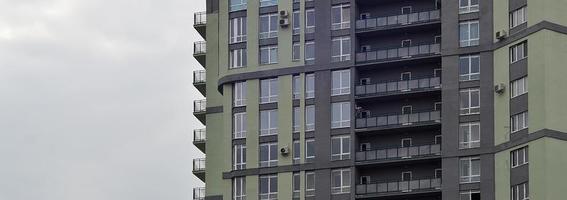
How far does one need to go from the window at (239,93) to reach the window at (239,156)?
327 centimetres

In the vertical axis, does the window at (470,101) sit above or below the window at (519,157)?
above

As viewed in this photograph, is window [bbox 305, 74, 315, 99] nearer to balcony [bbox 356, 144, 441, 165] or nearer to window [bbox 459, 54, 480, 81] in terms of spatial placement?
balcony [bbox 356, 144, 441, 165]

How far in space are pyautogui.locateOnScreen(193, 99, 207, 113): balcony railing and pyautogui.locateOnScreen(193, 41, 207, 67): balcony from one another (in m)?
2.89

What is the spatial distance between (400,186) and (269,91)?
12.5 m

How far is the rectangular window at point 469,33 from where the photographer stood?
12950 cm

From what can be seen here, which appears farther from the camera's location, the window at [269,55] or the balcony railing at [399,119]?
the window at [269,55]

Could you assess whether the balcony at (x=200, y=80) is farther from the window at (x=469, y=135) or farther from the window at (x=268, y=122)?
the window at (x=469, y=135)

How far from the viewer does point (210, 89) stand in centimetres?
14075

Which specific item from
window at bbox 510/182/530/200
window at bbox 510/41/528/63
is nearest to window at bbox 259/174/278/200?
window at bbox 510/182/530/200

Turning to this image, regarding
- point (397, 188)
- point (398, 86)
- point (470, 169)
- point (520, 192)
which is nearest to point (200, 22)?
point (398, 86)

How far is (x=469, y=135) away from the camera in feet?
420

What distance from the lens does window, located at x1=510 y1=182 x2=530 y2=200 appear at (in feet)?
402

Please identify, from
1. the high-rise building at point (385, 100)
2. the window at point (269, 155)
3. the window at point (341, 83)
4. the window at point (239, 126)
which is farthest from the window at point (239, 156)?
the window at point (341, 83)

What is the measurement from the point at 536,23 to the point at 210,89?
90.8 ft
